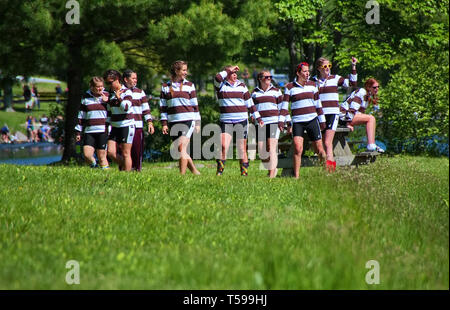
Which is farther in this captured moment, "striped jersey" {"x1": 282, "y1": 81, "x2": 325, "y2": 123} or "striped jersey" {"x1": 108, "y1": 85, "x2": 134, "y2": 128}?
"striped jersey" {"x1": 108, "y1": 85, "x2": 134, "y2": 128}

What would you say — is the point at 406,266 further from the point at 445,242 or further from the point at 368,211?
the point at 368,211

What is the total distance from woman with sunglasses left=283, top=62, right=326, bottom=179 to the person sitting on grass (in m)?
3.31

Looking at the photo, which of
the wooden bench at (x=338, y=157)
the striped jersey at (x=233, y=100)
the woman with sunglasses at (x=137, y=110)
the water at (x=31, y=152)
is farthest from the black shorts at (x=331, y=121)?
the water at (x=31, y=152)

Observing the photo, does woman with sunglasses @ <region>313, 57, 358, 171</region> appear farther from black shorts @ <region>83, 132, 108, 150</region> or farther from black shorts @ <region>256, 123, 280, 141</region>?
black shorts @ <region>83, 132, 108, 150</region>

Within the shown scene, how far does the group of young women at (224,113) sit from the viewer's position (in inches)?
Result: 404

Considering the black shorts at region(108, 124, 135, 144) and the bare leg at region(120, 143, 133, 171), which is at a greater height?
the black shorts at region(108, 124, 135, 144)

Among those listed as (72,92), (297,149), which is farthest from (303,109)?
(72,92)

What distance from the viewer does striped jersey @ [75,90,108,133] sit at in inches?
429

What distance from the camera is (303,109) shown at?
33.4 ft

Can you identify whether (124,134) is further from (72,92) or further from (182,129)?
(72,92)

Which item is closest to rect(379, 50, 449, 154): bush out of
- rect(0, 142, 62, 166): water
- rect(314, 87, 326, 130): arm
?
rect(314, 87, 326, 130): arm

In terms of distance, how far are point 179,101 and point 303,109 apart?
211cm

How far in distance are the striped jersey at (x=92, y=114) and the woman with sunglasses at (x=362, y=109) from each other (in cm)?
474
